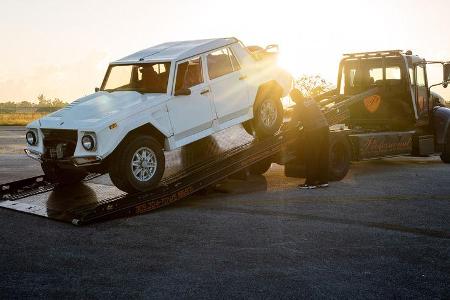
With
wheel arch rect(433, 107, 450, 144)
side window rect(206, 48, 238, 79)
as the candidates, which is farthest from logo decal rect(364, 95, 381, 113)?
side window rect(206, 48, 238, 79)

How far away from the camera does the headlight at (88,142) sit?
7104 millimetres

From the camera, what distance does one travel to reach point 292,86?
1019 centimetres

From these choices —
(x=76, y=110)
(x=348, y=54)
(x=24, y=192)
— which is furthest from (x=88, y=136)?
(x=348, y=54)

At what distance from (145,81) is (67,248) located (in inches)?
136

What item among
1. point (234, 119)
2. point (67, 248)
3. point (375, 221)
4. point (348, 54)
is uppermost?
point (348, 54)

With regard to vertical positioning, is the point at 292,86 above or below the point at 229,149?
above

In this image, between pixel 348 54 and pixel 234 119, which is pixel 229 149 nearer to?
pixel 234 119

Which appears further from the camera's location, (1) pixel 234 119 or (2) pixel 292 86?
(2) pixel 292 86

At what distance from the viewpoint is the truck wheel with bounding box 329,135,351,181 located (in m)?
10.4

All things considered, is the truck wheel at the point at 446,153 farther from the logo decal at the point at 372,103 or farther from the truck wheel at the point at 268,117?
the truck wheel at the point at 268,117

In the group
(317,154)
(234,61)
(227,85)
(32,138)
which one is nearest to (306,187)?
(317,154)

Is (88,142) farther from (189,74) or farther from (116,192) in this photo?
(189,74)

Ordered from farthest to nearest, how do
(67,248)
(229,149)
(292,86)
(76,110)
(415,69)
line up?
(415,69) → (292,86) → (229,149) → (76,110) → (67,248)

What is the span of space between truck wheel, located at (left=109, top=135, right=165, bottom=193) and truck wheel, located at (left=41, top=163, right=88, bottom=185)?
198cm
